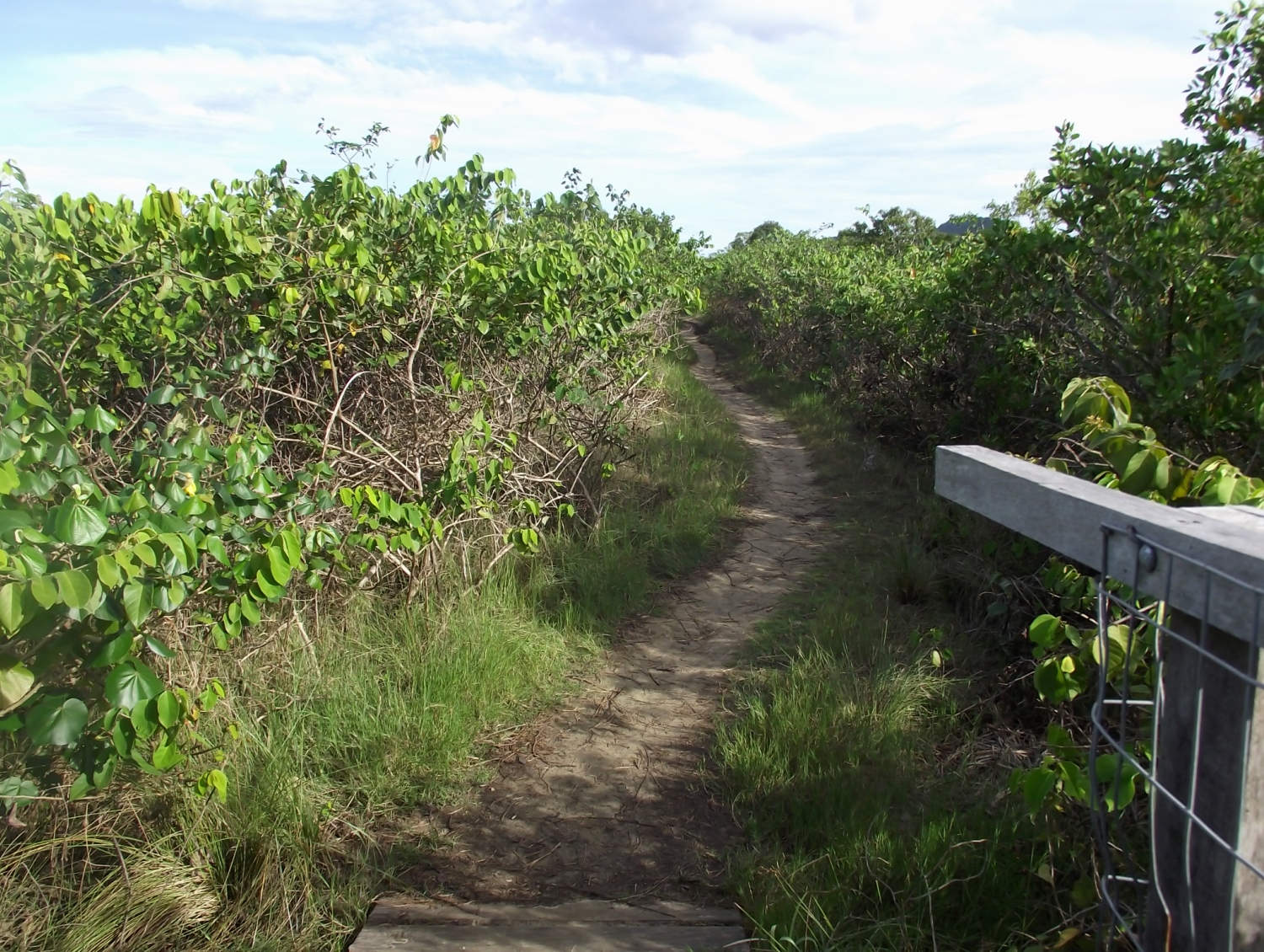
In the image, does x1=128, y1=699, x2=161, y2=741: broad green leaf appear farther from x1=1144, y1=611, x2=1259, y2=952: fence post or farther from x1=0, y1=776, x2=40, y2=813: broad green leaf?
x1=1144, y1=611, x2=1259, y2=952: fence post

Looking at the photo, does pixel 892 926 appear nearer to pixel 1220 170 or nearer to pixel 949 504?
pixel 1220 170

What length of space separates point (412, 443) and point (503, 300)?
98 centimetres

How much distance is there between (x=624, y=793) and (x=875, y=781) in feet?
3.35

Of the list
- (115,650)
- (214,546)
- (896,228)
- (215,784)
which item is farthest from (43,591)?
(896,228)

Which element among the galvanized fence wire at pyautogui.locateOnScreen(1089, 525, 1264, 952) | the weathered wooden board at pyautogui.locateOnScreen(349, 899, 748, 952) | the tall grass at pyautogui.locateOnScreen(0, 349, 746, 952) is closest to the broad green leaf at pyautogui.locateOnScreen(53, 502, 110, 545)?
the tall grass at pyautogui.locateOnScreen(0, 349, 746, 952)

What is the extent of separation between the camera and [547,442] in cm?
664

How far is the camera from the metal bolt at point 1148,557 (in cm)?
143

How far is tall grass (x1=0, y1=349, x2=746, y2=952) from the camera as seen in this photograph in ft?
9.10

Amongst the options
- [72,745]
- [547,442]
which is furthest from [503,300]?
[72,745]

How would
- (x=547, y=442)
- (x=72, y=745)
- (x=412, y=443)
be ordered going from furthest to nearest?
(x=547, y=442) < (x=412, y=443) < (x=72, y=745)

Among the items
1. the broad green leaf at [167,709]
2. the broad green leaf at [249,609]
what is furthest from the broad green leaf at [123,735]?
the broad green leaf at [249,609]

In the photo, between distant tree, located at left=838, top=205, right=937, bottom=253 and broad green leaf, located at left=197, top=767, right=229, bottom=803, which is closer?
broad green leaf, located at left=197, top=767, right=229, bottom=803

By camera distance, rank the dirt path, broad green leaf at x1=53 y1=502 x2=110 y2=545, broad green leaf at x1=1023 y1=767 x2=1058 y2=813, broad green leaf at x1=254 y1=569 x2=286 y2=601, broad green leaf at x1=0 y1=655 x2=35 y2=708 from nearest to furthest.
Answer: broad green leaf at x1=1023 y1=767 x2=1058 y2=813, broad green leaf at x1=53 y1=502 x2=110 y2=545, broad green leaf at x1=0 y1=655 x2=35 y2=708, broad green leaf at x1=254 y1=569 x2=286 y2=601, the dirt path

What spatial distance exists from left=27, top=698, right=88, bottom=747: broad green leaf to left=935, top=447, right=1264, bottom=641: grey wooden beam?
7.39 ft
